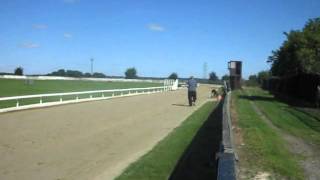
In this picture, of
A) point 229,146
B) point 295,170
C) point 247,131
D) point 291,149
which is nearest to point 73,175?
point 229,146

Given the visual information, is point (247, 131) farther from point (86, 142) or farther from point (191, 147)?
point (86, 142)

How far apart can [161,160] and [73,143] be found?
3.16 meters

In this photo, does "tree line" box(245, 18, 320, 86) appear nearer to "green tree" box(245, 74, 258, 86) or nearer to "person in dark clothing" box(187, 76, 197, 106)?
"person in dark clothing" box(187, 76, 197, 106)

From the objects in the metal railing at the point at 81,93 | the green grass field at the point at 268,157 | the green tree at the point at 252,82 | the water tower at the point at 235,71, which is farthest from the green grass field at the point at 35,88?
the green tree at the point at 252,82

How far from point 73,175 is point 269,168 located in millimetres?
3248

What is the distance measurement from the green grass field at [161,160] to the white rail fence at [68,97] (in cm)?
1042

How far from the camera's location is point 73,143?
44.4 ft

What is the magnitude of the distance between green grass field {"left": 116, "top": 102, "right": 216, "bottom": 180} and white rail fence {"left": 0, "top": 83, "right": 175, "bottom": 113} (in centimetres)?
1042

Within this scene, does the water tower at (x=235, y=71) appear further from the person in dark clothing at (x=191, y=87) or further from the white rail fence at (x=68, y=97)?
the person in dark clothing at (x=191, y=87)

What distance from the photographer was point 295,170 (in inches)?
369

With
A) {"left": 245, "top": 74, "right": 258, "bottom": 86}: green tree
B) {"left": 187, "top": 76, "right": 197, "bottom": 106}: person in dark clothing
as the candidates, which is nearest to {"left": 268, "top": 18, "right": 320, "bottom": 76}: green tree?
{"left": 187, "top": 76, "right": 197, "bottom": 106}: person in dark clothing

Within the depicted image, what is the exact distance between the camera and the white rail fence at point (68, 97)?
25.8 metres

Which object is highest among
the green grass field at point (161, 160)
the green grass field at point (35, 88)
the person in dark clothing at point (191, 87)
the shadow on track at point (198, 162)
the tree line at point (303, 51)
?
the tree line at point (303, 51)

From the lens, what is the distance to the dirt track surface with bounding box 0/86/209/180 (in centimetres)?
988
